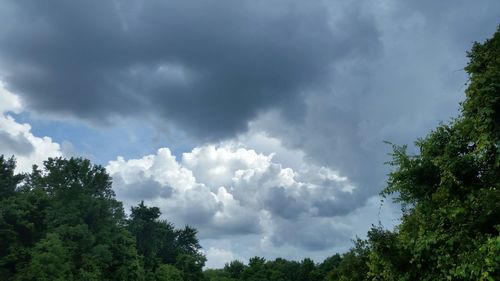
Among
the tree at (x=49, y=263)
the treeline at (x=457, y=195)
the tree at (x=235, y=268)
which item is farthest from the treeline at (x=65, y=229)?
the treeline at (x=457, y=195)

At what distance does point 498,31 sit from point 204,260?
9890cm

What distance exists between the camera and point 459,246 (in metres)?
17.4

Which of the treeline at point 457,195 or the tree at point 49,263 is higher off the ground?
the tree at point 49,263

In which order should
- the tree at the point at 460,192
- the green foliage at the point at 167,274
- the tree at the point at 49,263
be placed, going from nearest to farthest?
the tree at the point at 460,192
the tree at the point at 49,263
the green foliage at the point at 167,274

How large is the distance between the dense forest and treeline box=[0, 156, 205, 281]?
16 centimetres

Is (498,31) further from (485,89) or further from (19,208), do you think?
(19,208)

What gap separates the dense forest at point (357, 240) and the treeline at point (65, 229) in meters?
0.16

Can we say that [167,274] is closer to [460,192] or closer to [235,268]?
[235,268]

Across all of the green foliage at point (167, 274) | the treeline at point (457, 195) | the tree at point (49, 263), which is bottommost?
the treeline at point (457, 195)

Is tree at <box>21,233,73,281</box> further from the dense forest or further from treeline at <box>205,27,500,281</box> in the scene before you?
treeline at <box>205,27,500,281</box>

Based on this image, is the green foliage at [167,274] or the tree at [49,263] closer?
the tree at [49,263]

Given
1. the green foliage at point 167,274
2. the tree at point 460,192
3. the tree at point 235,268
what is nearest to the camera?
the tree at point 460,192

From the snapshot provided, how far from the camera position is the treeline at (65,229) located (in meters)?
65.9

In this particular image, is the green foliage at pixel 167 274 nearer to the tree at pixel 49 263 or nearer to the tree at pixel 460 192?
the tree at pixel 49 263
